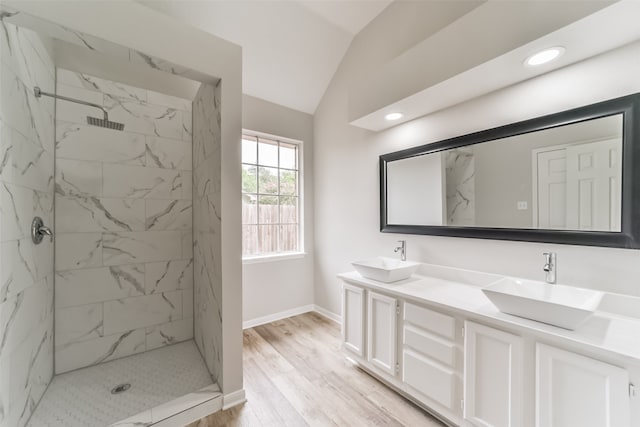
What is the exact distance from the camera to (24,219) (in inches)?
59.8

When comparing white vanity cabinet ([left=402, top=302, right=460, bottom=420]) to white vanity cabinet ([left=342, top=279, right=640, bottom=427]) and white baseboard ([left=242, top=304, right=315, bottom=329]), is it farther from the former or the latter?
white baseboard ([left=242, top=304, right=315, bottom=329])

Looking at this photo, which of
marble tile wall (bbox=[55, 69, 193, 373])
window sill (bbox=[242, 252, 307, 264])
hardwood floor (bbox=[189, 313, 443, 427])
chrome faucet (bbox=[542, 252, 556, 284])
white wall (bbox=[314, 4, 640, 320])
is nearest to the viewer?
white wall (bbox=[314, 4, 640, 320])

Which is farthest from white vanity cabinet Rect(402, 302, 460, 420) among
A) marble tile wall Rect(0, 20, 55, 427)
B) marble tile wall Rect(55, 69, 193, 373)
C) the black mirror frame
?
marble tile wall Rect(0, 20, 55, 427)

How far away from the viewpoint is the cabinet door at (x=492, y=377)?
1281mm

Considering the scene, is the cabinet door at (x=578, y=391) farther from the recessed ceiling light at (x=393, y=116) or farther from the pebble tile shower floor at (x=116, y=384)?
the pebble tile shower floor at (x=116, y=384)

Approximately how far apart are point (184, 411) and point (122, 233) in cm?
156

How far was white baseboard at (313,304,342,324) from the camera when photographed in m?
3.15

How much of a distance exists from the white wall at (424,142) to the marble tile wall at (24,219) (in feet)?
8.40

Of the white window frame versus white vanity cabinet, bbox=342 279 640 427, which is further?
the white window frame

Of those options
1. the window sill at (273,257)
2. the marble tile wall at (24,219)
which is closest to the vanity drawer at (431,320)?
the window sill at (273,257)

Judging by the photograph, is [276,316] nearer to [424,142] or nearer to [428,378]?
[428,378]

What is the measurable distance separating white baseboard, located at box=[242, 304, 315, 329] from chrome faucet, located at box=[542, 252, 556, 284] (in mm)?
2659

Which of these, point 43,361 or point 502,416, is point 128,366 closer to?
point 43,361

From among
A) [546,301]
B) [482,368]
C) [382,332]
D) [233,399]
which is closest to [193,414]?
[233,399]
